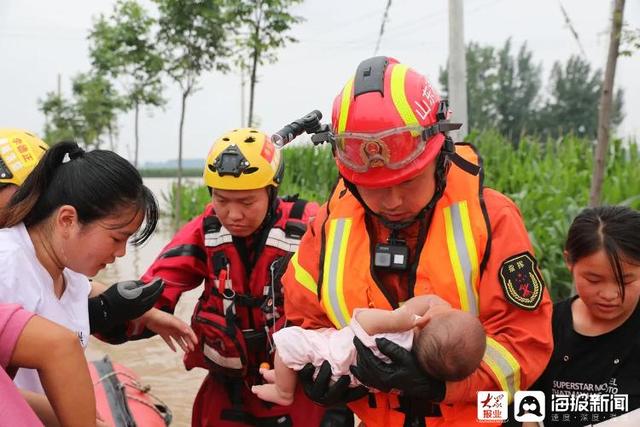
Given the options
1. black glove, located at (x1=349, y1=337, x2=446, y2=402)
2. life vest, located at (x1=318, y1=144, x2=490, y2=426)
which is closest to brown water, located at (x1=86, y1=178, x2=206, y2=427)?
life vest, located at (x1=318, y1=144, x2=490, y2=426)

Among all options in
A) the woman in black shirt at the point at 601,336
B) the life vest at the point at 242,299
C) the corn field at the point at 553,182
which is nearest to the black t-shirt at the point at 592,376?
the woman in black shirt at the point at 601,336

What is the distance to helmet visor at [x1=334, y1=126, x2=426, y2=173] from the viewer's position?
199 centimetres

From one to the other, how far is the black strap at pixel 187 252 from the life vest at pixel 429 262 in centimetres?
113

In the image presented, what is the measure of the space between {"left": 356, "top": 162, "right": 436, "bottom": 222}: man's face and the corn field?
3.34m

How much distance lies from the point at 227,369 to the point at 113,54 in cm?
1571

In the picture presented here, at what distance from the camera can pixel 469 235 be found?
1.96 metres

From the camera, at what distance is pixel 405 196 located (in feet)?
6.75

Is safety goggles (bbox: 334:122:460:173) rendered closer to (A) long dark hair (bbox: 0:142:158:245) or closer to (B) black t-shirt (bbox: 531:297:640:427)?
(A) long dark hair (bbox: 0:142:158:245)

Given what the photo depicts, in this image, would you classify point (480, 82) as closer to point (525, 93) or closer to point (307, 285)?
point (525, 93)

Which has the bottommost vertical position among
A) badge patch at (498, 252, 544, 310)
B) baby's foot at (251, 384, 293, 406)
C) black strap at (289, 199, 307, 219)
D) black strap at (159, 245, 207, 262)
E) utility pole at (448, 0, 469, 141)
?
baby's foot at (251, 384, 293, 406)

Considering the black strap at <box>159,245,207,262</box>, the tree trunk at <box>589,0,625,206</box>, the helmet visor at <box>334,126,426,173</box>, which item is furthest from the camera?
the tree trunk at <box>589,0,625,206</box>

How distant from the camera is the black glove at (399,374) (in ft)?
6.31

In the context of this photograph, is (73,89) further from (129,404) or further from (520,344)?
(520,344)

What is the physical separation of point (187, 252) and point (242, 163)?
485 millimetres
